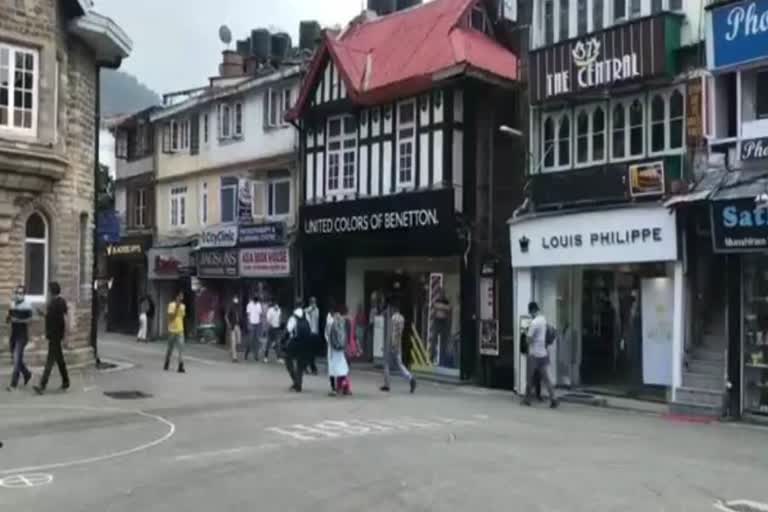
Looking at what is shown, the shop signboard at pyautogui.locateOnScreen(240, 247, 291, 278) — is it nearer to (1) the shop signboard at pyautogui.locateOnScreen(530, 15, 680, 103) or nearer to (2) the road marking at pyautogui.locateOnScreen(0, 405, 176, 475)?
(1) the shop signboard at pyautogui.locateOnScreen(530, 15, 680, 103)

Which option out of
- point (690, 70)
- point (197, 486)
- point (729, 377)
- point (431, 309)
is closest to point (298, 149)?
point (431, 309)

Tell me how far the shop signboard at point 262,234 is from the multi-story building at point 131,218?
312 inches

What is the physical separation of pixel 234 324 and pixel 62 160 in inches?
320

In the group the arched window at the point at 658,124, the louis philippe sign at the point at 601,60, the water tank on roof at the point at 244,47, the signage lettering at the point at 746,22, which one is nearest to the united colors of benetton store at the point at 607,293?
the arched window at the point at 658,124

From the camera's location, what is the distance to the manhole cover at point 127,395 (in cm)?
1675

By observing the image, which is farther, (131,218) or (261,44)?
Result: (131,218)

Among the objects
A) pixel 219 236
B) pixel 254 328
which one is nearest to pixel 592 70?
pixel 254 328

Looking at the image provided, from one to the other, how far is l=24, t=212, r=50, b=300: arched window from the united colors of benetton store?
10.2 metres

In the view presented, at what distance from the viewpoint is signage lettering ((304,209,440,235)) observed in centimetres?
2314

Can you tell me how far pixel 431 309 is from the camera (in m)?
24.5

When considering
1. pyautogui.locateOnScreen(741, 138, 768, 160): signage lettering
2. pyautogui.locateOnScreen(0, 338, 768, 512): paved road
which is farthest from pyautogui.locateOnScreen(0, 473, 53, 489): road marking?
pyautogui.locateOnScreen(741, 138, 768, 160): signage lettering

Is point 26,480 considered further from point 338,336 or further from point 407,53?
point 407,53

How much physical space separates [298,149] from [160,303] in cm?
1163

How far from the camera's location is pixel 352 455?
11.0 meters
